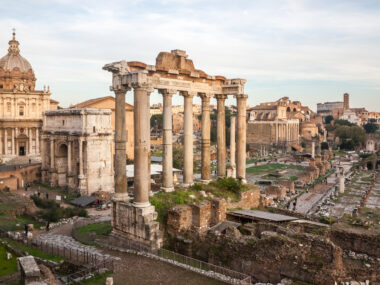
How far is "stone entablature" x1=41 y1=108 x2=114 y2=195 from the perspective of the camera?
107 feet

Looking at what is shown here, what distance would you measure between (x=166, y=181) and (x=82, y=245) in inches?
181

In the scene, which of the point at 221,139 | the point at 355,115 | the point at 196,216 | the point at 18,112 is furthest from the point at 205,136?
the point at 355,115

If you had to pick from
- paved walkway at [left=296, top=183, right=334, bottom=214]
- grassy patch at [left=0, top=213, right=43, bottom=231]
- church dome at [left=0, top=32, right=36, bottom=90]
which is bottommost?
paved walkway at [left=296, top=183, right=334, bottom=214]

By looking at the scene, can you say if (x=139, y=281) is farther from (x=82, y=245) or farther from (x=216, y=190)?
(x=216, y=190)

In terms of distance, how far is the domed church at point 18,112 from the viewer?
4469 cm

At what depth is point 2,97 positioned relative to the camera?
1743 inches

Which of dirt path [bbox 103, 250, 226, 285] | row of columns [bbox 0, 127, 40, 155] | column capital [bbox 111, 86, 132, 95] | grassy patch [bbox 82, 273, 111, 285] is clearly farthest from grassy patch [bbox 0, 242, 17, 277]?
row of columns [bbox 0, 127, 40, 155]

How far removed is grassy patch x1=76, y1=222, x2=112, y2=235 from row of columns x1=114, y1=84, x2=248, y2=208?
9.53 feet

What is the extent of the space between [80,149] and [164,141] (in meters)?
17.9

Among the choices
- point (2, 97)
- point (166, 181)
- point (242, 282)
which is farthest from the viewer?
point (2, 97)

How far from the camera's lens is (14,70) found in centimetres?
4856

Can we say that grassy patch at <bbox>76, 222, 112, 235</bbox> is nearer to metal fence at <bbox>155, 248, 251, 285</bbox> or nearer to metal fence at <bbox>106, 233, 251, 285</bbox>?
metal fence at <bbox>106, 233, 251, 285</bbox>

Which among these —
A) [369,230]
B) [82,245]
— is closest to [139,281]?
[82,245]

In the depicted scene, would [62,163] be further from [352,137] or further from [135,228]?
[352,137]
